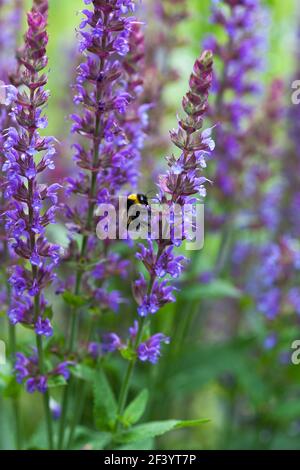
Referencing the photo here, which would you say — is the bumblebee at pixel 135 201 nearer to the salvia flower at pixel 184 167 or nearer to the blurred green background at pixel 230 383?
the salvia flower at pixel 184 167

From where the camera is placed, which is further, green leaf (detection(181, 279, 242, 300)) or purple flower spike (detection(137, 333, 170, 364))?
green leaf (detection(181, 279, 242, 300))

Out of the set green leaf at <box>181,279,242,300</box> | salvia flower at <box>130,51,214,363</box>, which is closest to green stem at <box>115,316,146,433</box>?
salvia flower at <box>130,51,214,363</box>

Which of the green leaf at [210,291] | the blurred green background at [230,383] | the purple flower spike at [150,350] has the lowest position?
the blurred green background at [230,383]

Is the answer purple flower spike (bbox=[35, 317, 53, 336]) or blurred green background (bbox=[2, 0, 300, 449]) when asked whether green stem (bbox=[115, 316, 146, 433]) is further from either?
blurred green background (bbox=[2, 0, 300, 449])

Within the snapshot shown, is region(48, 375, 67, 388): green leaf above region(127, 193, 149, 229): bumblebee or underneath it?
underneath

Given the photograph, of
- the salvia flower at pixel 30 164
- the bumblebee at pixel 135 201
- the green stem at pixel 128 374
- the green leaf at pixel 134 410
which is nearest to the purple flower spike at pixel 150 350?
the green stem at pixel 128 374

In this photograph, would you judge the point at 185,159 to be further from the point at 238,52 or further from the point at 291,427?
the point at 291,427
